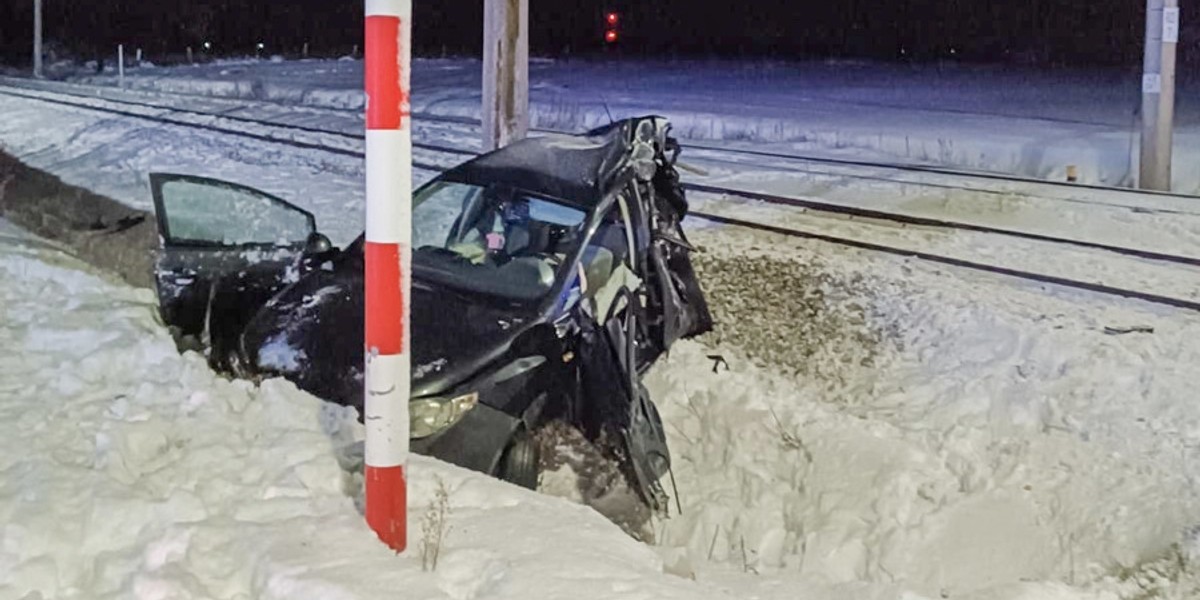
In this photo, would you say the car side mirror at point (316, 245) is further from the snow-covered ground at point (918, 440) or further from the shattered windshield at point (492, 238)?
the snow-covered ground at point (918, 440)

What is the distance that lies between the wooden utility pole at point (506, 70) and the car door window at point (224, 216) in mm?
5722

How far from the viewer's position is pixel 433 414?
17.3 feet

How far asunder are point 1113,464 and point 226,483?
4.29 meters

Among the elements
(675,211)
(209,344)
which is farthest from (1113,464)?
(209,344)

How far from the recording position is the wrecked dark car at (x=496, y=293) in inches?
218

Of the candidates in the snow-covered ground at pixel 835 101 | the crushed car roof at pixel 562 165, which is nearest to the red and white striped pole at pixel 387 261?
the crushed car roof at pixel 562 165

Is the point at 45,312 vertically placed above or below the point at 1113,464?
above

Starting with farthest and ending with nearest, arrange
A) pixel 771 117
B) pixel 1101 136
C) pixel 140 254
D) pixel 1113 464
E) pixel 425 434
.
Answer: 1. pixel 771 117
2. pixel 1101 136
3. pixel 140 254
4. pixel 1113 464
5. pixel 425 434

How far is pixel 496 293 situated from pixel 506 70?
715cm

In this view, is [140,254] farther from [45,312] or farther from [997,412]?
[997,412]

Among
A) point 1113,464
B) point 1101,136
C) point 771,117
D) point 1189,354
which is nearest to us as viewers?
point 1113,464

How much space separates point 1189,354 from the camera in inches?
301

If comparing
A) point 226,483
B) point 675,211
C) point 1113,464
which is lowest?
point 1113,464

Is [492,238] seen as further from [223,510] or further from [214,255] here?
[223,510]
